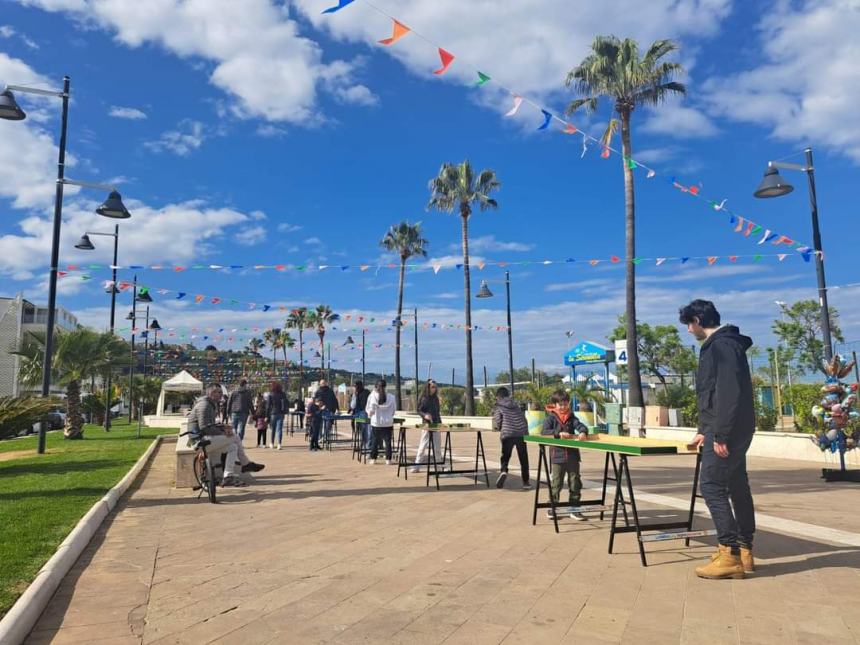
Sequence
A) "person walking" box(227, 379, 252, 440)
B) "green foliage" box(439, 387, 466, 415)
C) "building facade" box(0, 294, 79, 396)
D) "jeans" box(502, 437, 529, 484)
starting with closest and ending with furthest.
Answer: "jeans" box(502, 437, 529, 484) < "person walking" box(227, 379, 252, 440) < "green foliage" box(439, 387, 466, 415) < "building facade" box(0, 294, 79, 396)

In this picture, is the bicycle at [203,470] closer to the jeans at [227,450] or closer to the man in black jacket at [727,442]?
the jeans at [227,450]

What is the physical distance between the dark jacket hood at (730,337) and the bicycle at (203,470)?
6.55 meters

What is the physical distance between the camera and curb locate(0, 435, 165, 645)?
3.74 m

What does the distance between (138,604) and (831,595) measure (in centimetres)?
466

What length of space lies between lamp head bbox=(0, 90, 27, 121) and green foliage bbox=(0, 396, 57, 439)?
544 centimetres

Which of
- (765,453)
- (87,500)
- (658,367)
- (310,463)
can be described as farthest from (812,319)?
(87,500)

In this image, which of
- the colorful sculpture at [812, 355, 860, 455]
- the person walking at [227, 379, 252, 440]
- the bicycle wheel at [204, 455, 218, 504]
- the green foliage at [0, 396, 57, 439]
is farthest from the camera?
the person walking at [227, 379, 252, 440]

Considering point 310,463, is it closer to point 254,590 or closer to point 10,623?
point 254,590

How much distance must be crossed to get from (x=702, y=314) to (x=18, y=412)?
38.5 feet

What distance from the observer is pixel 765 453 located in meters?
15.3

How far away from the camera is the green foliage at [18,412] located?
1161 cm

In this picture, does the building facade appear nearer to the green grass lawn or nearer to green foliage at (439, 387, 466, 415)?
green foliage at (439, 387, 466, 415)

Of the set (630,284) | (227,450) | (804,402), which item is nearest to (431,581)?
(227,450)

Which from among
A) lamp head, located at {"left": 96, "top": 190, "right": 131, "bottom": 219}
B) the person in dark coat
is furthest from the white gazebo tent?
the person in dark coat
